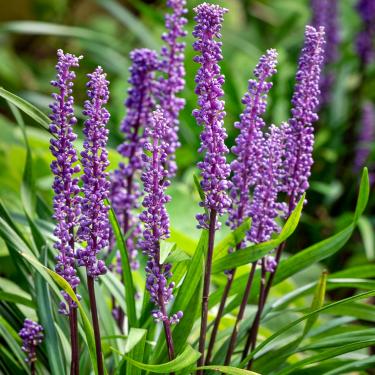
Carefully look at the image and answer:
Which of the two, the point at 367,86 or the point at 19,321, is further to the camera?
the point at 367,86

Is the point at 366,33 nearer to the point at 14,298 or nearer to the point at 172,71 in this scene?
the point at 172,71

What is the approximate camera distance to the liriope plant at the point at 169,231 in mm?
1442

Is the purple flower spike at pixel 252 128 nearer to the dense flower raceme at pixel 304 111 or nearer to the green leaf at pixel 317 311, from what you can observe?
the dense flower raceme at pixel 304 111

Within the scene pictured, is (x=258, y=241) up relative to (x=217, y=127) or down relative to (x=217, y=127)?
down

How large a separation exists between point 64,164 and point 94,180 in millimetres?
66

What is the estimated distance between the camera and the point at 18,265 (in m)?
2.02

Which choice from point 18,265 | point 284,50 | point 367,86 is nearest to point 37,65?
point 284,50

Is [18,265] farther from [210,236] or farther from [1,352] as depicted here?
[210,236]

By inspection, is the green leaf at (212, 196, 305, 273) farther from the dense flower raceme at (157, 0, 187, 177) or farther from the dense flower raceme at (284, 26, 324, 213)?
the dense flower raceme at (157, 0, 187, 177)

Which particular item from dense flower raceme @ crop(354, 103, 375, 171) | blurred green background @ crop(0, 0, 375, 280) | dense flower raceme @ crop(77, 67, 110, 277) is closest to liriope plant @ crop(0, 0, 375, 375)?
dense flower raceme @ crop(77, 67, 110, 277)

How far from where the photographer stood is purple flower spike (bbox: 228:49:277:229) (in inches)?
61.1

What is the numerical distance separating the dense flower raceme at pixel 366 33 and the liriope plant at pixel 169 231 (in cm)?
232

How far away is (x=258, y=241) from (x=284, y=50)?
370cm

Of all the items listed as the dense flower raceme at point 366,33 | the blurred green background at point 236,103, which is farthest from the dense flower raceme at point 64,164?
the dense flower raceme at point 366,33
